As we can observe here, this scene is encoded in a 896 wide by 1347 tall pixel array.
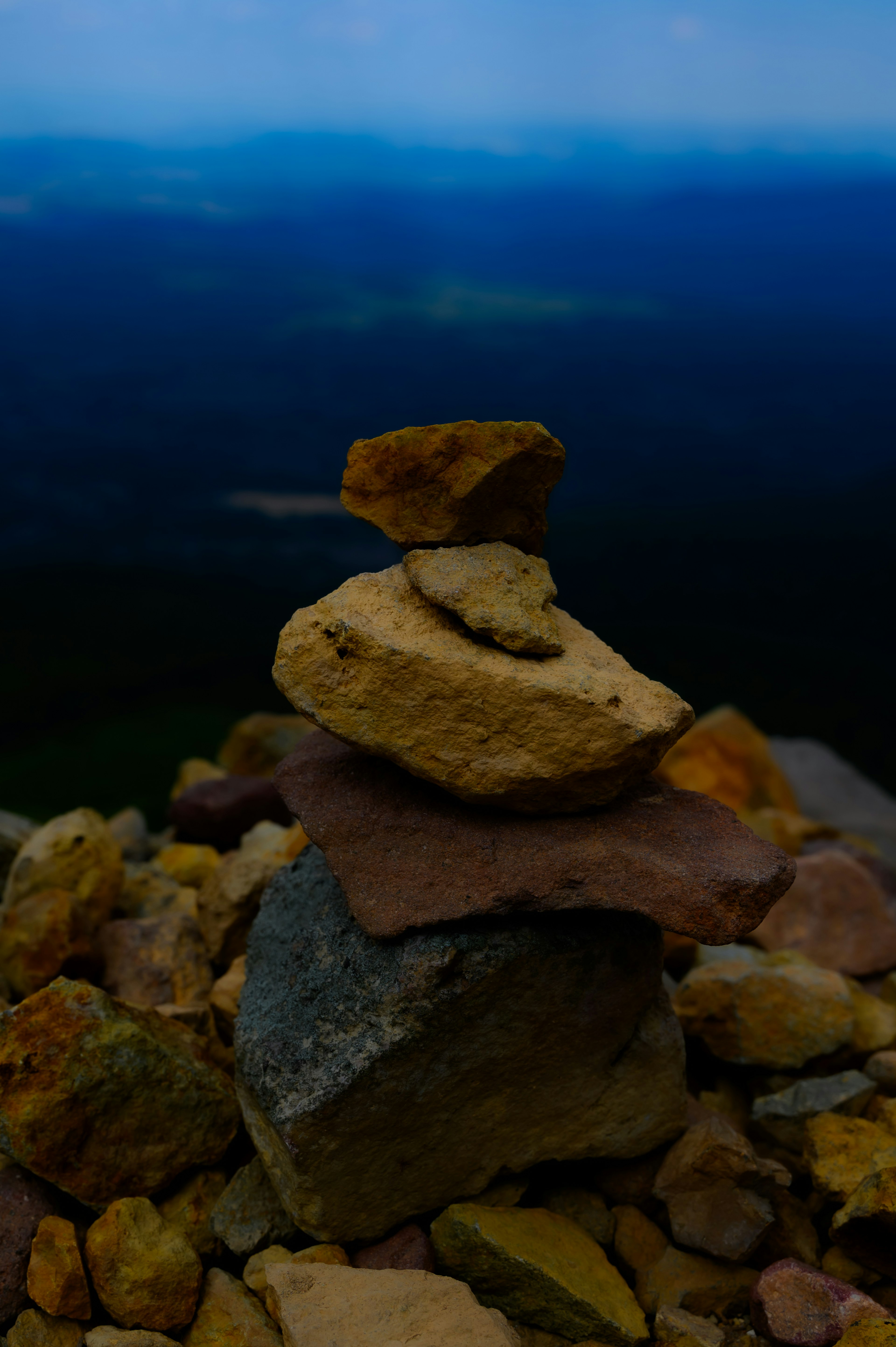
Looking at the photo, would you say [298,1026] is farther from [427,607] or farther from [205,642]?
[205,642]

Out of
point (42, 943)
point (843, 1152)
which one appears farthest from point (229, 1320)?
point (843, 1152)

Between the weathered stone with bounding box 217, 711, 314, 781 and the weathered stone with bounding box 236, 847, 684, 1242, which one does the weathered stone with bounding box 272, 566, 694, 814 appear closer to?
the weathered stone with bounding box 236, 847, 684, 1242

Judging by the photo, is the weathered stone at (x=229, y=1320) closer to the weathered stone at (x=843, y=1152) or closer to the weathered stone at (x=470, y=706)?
the weathered stone at (x=470, y=706)

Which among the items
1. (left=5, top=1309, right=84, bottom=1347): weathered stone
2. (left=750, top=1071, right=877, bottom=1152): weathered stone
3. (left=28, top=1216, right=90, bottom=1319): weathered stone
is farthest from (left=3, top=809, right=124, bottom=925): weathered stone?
(left=750, top=1071, right=877, bottom=1152): weathered stone

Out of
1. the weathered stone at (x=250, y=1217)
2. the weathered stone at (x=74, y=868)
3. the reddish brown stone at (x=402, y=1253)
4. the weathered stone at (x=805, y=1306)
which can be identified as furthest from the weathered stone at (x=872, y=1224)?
the weathered stone at (x=74, y=868)

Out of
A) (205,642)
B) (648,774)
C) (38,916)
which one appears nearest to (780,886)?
(648,774)

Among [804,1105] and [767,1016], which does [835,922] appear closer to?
[767,1016]

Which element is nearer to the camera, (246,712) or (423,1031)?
(423,1031)
